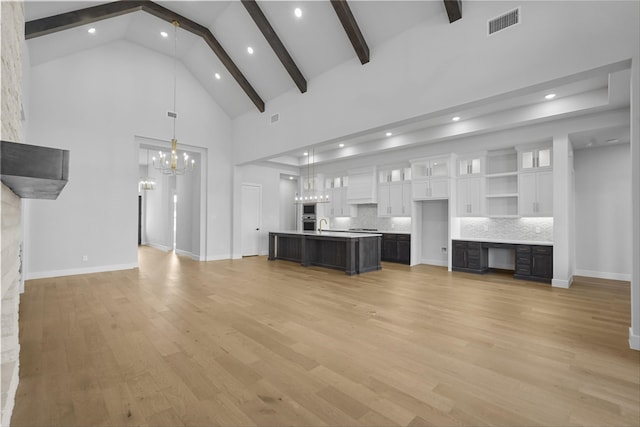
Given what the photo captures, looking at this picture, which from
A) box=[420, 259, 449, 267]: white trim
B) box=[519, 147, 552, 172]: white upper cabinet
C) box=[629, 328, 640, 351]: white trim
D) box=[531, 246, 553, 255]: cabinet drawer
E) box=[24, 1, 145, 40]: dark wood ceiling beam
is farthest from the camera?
box=[420, 259, 449, 267]: white trim

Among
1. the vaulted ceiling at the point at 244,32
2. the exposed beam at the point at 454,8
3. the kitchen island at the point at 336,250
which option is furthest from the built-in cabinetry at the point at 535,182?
the vaulted ceiling at the point at 244,32

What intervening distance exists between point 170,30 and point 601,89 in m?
8.66

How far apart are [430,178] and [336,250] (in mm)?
3136

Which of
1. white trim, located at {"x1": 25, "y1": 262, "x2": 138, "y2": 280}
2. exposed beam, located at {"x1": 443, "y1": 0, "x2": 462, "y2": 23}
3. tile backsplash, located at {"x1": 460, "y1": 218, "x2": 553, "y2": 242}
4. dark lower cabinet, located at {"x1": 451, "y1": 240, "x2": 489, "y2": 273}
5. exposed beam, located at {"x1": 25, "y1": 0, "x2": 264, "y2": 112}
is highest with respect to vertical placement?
exposed beam, located at {"x1": 25, "y1": 0, "x2": 264, "y2": 112}

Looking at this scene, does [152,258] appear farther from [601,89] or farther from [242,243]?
[601,89]

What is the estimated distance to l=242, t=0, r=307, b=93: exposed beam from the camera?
563cm

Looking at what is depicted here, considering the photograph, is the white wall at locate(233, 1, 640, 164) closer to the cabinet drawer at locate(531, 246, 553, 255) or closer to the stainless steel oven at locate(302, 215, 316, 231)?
the cabinet drawer at locate(531, 246, 553, 255)

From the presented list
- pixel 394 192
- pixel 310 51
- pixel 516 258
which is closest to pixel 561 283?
pixel 516 258

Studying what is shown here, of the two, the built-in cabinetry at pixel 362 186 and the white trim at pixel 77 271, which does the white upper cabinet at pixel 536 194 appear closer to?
the built-in cabinetry at pixel 362 186

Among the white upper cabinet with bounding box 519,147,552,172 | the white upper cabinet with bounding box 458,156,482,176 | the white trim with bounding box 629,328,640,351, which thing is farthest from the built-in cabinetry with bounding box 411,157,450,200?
the white trim with bounding box 629,328,640,351

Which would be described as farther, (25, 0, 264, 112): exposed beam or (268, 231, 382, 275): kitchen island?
(268, 231, 382, 275): kitchen island

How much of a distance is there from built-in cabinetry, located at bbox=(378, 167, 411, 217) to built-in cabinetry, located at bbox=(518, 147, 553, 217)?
267 cm

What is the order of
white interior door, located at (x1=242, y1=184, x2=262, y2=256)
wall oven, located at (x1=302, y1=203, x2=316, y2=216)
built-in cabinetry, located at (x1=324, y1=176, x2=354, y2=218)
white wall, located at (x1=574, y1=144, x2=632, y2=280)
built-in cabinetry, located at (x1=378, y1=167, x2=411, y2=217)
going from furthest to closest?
wall oven, located at (x1=302, y1=203, x2=316, y2=216), built-in cabinetry, located at (x1=324, y1=176, x2=354, y2=218), white interior door, located at (x1=242, y1=184, x2=262, y2=256), built-in cabinetry, located at (x1=378, y1=167, x2=411, y2=217), white wall, located at (x1=574, y1=144, x2=632, y2=280)

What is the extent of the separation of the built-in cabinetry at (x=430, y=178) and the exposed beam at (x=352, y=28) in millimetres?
3575
